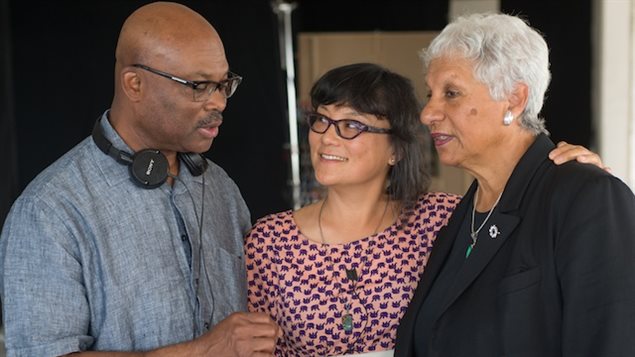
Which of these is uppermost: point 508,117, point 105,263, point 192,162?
point 508,117

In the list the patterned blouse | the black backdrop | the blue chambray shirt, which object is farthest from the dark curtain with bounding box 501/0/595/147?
the blue chambray shirt

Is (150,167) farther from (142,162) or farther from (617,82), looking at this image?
(617,82)

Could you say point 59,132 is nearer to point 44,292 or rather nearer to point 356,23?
point 44,292

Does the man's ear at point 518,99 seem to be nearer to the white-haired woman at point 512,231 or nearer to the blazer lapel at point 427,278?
the white-haired woman at point 512,231

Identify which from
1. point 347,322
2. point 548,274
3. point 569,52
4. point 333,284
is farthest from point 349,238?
point 569,52

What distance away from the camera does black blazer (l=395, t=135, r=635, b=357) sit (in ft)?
6.35

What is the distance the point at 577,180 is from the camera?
2051 mm

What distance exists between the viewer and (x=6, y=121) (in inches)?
241

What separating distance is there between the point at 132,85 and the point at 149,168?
0.73ft

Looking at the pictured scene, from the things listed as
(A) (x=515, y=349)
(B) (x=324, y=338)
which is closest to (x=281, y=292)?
(B) (x=324, y=338)

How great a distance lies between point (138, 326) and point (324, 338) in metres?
0.65

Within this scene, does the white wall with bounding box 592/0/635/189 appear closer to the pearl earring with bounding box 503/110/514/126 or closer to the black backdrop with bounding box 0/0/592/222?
the black backdrop with bounding box 0/0/592/222

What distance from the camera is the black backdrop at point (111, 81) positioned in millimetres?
6246

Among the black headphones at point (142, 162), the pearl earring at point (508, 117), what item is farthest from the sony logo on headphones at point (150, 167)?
the pearl earring at point (508, 117)
